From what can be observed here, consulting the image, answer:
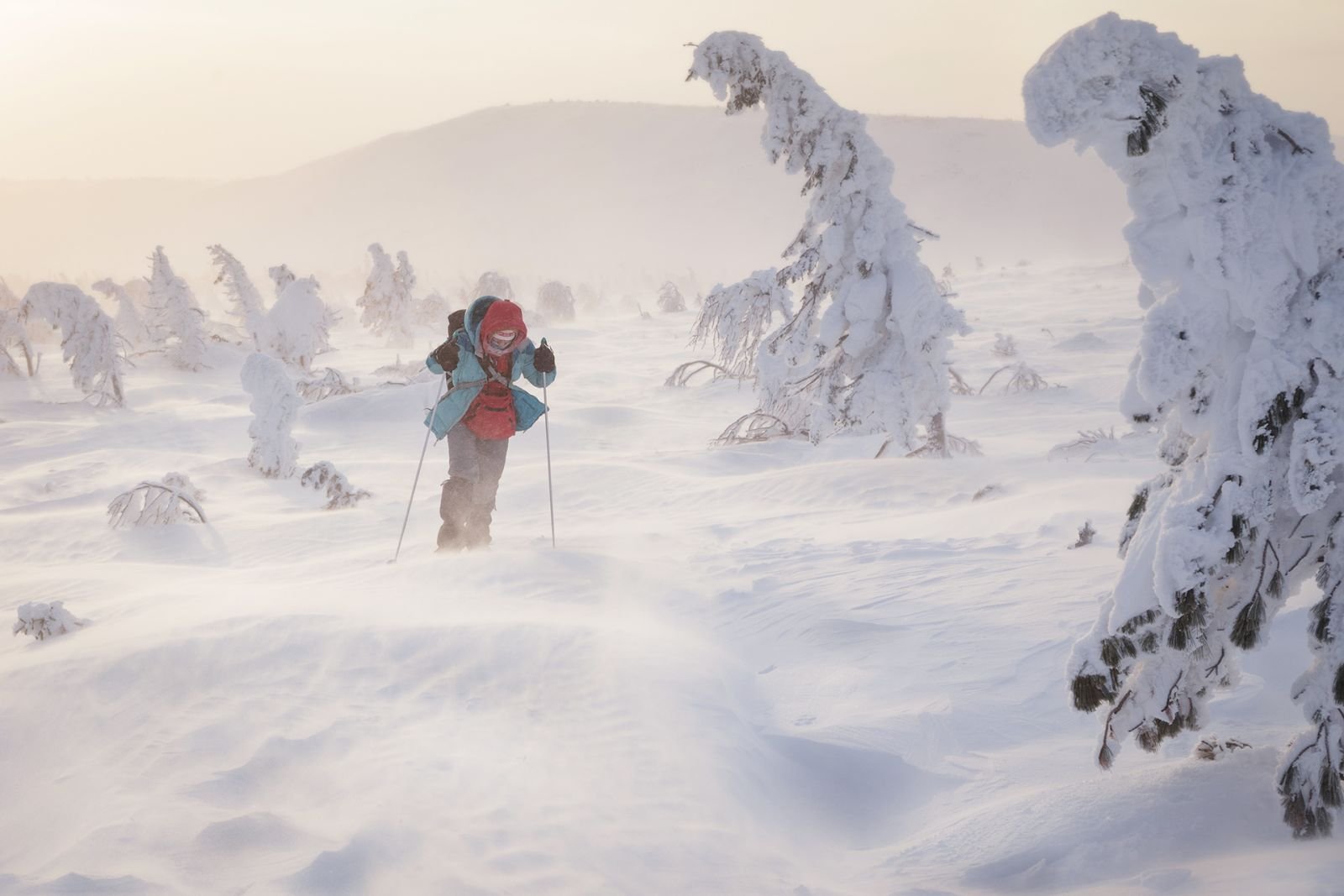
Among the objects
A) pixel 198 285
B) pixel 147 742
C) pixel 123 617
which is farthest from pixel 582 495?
pixel 198 285

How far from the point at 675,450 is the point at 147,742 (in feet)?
26.7

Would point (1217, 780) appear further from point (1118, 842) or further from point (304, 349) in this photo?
point (304, 349)

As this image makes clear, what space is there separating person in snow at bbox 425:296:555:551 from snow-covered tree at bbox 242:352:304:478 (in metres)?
5.34

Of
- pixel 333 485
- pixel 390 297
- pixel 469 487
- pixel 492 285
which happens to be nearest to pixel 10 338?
pixel 390 297

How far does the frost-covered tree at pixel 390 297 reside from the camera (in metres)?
24.4

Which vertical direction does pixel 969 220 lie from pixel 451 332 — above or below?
above

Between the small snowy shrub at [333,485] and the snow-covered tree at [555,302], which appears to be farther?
the snow-covered tree at [555,302]

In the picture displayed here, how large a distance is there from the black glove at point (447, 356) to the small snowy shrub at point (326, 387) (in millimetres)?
11147

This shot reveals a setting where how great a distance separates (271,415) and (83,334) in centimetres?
807

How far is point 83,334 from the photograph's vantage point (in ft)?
50.5

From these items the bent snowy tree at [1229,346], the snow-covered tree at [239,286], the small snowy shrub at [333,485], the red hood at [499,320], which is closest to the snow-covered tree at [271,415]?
the small snowy shrub at [333,485]

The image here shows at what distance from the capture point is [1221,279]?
1.93 metres

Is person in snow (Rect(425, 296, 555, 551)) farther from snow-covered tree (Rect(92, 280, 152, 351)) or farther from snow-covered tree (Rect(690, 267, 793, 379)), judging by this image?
snow-covered tree (Rect(92, 280, 152, 351))

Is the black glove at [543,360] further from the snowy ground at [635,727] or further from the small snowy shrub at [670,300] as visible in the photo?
the small snowy shrub at [670,300]
